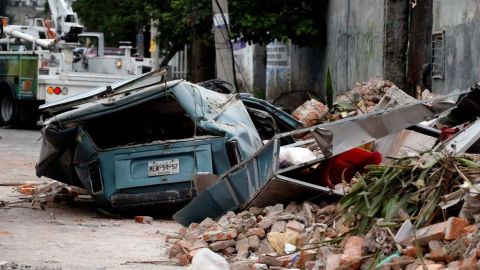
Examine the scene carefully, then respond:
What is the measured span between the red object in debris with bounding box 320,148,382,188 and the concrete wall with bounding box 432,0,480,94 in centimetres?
721

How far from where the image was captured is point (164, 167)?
12.3m

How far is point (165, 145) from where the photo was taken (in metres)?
12.3

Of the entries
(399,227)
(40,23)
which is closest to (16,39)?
(40,23)

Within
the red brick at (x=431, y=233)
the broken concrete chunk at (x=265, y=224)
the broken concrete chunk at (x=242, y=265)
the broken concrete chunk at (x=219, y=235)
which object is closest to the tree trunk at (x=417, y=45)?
the broken concrete chunk at (x=265, y=224)

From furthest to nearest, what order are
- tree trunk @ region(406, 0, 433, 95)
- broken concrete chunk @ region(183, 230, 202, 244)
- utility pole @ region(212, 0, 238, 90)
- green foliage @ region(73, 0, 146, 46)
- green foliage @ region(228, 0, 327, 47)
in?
green foliage @ region(73, 0, 146, 46), green foliage @ region(228, 0, 327, 47), utility pole @ region(212, 0, 238, 90), tree trunk @ region(406, 0, 433, 95), broken concrete chunk @ region(183, 230, 202, 244)

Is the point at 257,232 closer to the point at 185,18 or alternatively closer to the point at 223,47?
the point at 223,47

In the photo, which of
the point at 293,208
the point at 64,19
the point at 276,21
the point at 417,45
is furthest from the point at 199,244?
the point at 64,19

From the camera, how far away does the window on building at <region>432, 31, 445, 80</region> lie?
64.4ft

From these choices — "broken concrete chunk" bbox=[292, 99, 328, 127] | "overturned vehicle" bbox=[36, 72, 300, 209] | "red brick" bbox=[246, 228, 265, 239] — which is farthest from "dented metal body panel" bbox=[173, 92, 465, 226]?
"broken concrete chunk" bbox=[292, 99, 328, 127]

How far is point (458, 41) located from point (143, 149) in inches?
305

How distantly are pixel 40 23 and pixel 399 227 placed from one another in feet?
79.7

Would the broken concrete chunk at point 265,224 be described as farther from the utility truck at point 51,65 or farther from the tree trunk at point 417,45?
the utility truck at point 51,65

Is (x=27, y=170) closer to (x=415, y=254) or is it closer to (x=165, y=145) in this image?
(x=165, y=145)

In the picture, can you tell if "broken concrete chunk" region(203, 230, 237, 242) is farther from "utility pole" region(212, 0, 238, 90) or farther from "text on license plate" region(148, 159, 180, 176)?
"utility pole" region(212, 0, 238, 90)
